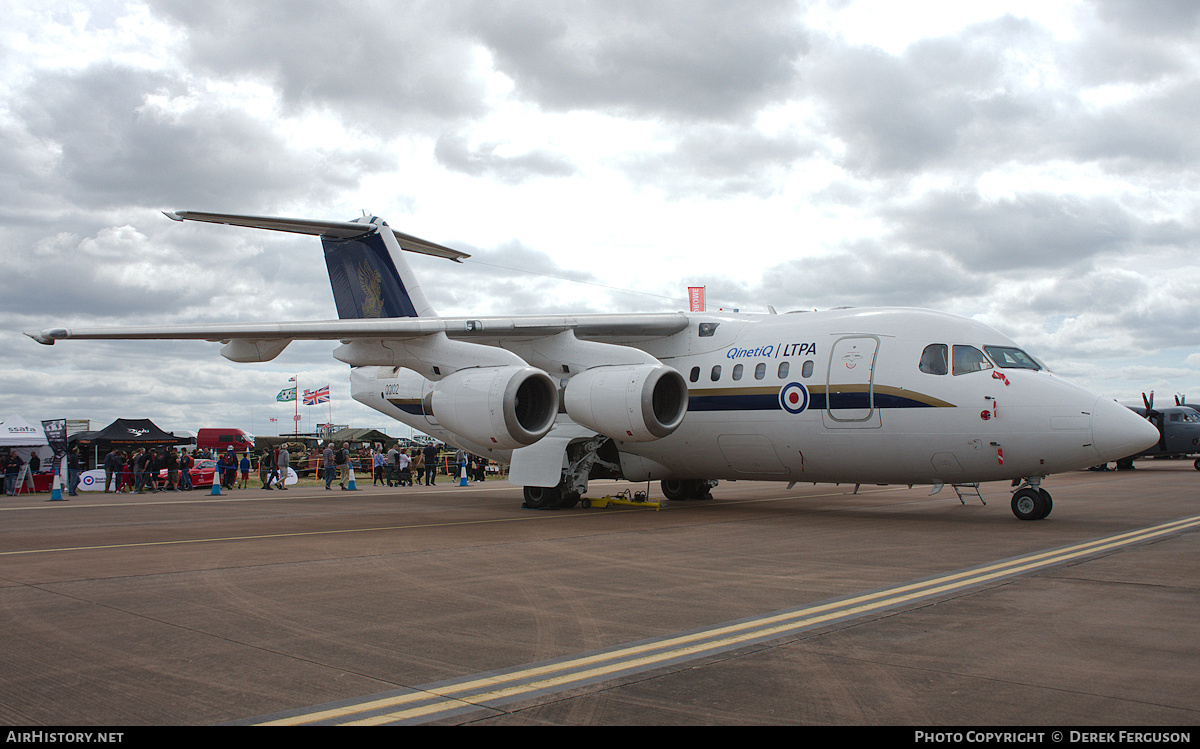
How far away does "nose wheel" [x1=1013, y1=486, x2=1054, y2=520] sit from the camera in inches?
461

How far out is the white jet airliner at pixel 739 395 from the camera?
36.6 feet

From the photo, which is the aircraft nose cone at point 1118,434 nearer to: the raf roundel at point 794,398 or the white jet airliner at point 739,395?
the white jet airliner at point 739,395

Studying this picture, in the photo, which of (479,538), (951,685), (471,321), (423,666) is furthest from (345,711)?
(471,321)

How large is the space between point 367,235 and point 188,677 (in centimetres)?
1362

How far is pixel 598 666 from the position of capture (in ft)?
14.5

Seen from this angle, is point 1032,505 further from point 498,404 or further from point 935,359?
point 498,404

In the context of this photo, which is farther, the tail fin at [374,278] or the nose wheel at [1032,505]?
the tail fin at [374,278]

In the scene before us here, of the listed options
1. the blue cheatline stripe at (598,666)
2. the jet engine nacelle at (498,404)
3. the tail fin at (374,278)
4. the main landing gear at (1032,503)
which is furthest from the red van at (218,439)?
the blue cheatline stripe at (598,666)

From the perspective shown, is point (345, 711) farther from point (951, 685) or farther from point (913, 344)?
point (913, 344)

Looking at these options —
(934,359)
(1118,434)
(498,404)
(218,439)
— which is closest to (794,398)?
(934,359)

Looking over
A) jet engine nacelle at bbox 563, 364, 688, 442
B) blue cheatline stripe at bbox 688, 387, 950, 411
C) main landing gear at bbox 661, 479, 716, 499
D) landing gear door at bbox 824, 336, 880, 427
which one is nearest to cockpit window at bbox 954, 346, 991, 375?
blue cheatline stripe at bbox 688, 387, 950, 411

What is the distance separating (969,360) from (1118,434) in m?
2.02

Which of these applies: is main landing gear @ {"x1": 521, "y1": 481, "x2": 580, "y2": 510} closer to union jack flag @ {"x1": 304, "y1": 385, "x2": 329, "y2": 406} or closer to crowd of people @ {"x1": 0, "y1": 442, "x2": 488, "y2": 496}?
crowd of people @ {"x1": 0, "y1": 442, "x2": 488, "y2": 496}

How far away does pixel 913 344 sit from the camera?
11992 millimetres
